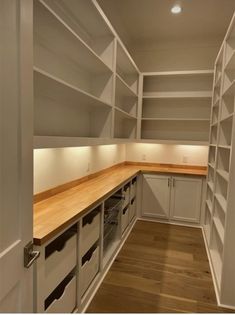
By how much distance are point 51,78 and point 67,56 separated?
811mm

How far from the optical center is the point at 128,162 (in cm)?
439

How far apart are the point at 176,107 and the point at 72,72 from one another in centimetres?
237

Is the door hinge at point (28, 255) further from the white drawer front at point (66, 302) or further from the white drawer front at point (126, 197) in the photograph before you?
the white drawer front at point (126, 197)

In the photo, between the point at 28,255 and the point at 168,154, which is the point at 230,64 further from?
the point at 28,255

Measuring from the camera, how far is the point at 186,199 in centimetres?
355

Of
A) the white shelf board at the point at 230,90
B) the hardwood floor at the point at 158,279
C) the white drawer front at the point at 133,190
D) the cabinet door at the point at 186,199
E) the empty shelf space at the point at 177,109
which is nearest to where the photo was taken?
the hardwood floor at the point at 158,279

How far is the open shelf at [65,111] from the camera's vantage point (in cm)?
165

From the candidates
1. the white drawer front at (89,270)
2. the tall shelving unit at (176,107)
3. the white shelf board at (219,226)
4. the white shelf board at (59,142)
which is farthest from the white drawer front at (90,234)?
the tall shelving unit at (176,107)

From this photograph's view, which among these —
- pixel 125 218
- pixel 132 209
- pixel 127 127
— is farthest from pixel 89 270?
pixel 127 127

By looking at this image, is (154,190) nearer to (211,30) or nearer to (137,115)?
(137,115)

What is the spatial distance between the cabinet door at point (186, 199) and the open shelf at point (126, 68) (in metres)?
1.77

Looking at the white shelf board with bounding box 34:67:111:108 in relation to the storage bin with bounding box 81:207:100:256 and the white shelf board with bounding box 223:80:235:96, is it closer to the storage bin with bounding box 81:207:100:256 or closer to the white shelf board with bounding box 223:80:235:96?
the storage bin with bounding box 81:207:100:256

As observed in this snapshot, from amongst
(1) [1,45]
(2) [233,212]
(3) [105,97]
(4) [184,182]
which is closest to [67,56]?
(3) [105,97]

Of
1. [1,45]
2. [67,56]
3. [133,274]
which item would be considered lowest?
[133,274]
